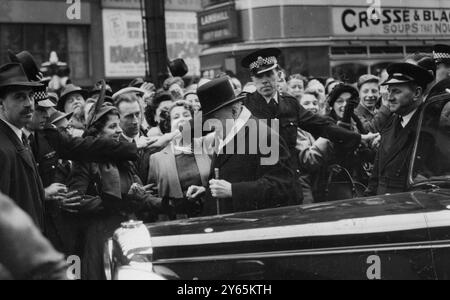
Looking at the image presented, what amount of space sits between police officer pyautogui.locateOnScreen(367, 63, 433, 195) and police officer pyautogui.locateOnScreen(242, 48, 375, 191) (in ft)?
3.16

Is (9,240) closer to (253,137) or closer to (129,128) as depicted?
(253,137)

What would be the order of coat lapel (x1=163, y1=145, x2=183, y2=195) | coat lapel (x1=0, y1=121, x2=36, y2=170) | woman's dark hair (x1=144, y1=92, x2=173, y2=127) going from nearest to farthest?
coat lapel (x1=0, y1=121, x2=36, y2=170), coat lapel (x1=163, y1=145, x2=183, y2=195), woman's dark hair (x1=144, y1=92, x2=173, y2=127)

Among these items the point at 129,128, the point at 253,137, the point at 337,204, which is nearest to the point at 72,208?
the point at 129,128

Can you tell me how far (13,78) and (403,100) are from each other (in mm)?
2695

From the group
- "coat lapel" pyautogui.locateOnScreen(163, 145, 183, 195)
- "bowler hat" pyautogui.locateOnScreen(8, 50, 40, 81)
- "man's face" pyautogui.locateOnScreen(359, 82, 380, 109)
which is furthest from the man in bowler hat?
"man's face" pyautogui.locateOnScreen(359, 82, 380, 109)

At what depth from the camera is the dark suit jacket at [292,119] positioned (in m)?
6.43

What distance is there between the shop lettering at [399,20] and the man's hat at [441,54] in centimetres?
222

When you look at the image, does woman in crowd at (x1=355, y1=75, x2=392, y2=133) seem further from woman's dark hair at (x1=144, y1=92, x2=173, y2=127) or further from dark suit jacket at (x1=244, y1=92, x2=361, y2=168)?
woman's dark hair at (x1=144, y1=92, x2=173, y2=127)

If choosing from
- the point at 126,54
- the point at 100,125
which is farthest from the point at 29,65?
the point at 126,54

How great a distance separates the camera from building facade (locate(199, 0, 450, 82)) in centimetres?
1023

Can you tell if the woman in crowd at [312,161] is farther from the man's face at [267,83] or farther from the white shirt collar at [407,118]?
the white shirt collar at [407,118]

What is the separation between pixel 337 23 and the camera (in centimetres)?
1102

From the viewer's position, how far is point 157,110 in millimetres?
8227

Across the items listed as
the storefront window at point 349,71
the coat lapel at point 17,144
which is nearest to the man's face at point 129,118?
the coat lapel at point 17,144
